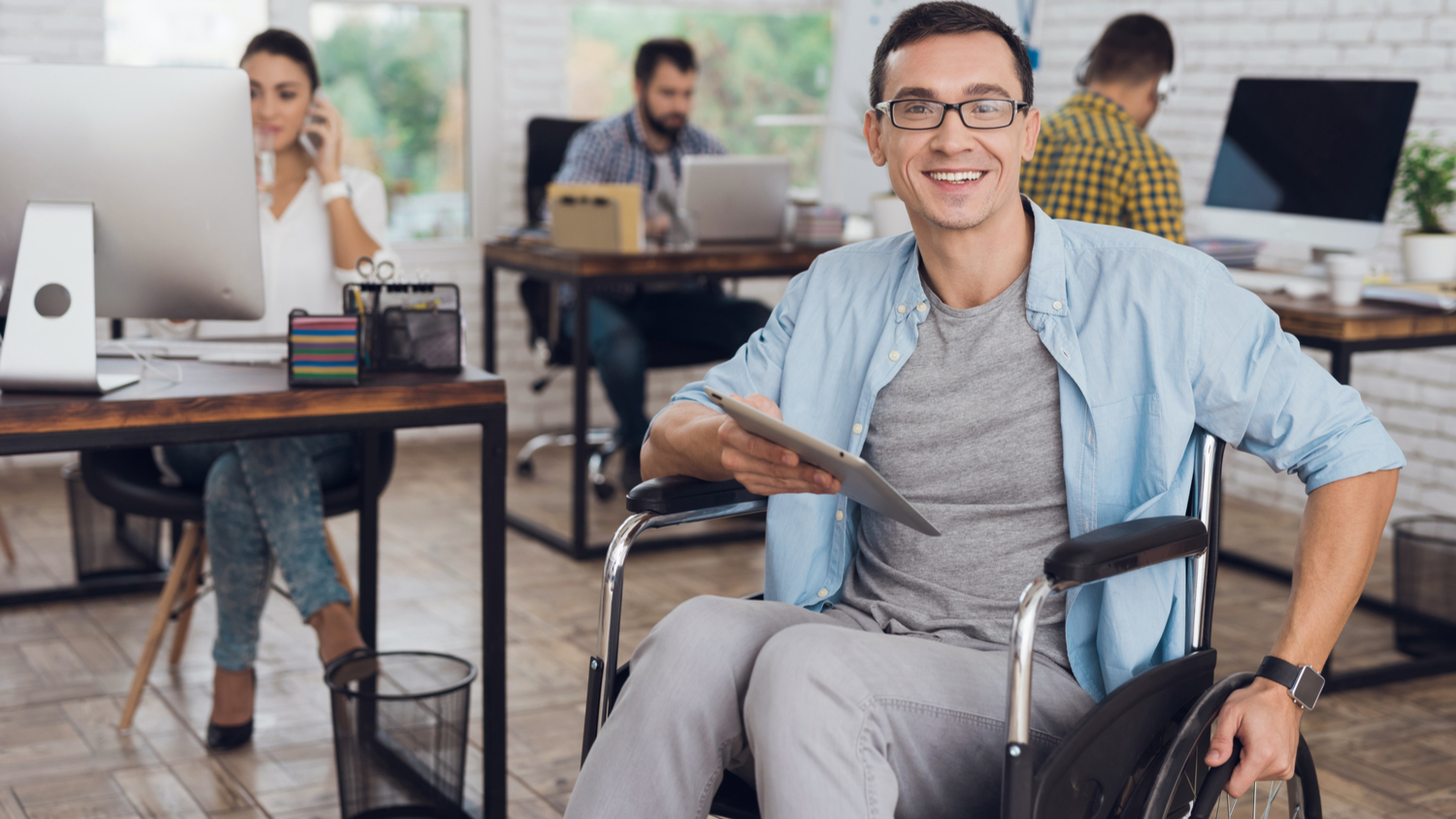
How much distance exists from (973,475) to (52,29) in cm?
385

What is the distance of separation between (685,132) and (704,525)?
1307mm

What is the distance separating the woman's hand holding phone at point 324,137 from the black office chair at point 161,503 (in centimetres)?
53

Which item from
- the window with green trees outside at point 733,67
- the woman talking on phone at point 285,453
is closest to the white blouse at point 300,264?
the woman talking on phone at point 285,453

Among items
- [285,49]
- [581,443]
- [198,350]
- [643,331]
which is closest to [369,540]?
[198,350]

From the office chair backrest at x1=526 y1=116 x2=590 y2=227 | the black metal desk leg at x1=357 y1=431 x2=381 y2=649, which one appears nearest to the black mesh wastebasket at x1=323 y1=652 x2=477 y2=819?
the black metal desk leg at x1=357 y1=431 x2=381 y2=649

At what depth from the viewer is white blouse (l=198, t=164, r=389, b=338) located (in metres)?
2.54

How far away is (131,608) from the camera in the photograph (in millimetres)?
3197

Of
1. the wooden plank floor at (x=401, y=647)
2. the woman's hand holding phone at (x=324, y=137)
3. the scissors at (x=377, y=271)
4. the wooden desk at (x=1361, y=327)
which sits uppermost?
the woman's hand holding phone at (x=324, y=137)

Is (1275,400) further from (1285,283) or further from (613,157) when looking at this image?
(613,157)

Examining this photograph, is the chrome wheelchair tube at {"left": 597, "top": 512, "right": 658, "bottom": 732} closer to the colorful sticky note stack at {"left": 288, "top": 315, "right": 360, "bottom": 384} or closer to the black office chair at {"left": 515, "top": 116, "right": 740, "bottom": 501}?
the colorful sticky note stack at {"left": 288, "top": 315, "right": 360, "bottom": 384}

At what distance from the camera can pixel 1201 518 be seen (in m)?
1.50

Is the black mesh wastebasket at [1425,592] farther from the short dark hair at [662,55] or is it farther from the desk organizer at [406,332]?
the short dark hair at [662,55]

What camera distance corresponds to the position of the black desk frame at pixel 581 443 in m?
3.54

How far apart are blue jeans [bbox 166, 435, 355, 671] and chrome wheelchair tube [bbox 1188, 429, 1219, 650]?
4.53 feet
